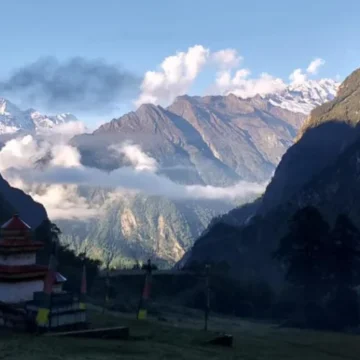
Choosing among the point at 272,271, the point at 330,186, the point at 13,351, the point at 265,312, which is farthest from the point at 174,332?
the point at 330,186

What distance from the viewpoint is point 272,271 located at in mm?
137750

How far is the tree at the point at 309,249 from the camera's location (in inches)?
2726

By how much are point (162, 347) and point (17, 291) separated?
11.3 meters

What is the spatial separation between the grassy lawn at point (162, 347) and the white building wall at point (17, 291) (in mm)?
4763

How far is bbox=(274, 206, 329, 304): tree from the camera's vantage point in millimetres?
69250

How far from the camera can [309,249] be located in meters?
69.6

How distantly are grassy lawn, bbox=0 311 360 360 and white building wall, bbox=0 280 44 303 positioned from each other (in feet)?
15.6

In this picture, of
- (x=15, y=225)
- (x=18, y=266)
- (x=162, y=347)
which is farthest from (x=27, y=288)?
(x=162, y=347)

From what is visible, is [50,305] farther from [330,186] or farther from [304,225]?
[330,186]

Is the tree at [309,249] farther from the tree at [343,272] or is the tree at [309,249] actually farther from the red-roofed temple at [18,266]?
the red-roofed temple at [18,266]

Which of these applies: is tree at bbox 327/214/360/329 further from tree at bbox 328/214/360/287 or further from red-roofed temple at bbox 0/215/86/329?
red-roofed temple at bbox 0/215/86/329

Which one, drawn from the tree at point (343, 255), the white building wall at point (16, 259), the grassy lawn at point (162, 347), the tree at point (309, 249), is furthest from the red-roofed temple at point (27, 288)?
the tree at point (343, 255)

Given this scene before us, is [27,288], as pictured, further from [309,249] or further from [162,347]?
[309,249]

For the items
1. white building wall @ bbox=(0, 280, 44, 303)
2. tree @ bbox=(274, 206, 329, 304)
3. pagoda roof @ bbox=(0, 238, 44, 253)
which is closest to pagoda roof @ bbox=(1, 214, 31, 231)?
pagoda roof @ bbox=(0, 238, 44, 253)
